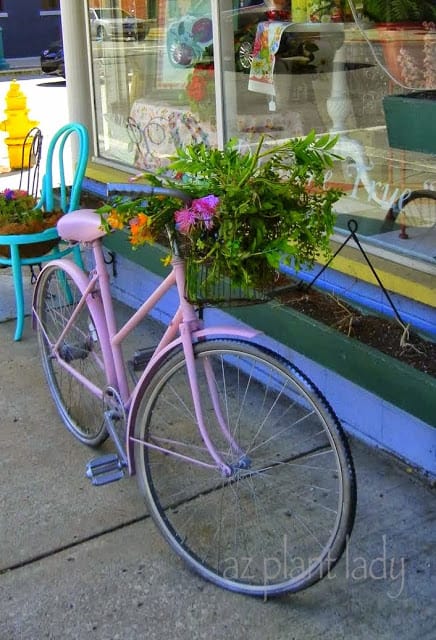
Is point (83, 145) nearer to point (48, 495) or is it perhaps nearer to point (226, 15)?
point (226, 15)

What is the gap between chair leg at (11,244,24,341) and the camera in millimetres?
4535

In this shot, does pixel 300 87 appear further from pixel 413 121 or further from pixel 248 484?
pixel 248 484

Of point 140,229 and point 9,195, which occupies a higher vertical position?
point 140,229

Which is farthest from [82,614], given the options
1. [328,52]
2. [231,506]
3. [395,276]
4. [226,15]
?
[226,15]

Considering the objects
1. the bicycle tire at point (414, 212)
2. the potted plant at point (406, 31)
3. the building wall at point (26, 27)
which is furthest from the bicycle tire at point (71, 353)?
the building wall at point (26, 27)

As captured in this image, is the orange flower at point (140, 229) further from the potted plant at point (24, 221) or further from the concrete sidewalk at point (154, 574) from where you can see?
the potted plant at point (24, 221)

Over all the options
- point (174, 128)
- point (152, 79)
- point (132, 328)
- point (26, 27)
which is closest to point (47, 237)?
point (174, 128)

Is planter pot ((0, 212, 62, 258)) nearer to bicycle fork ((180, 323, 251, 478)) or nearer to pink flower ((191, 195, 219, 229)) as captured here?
bicycle fork ((180, 323, 251, 478))

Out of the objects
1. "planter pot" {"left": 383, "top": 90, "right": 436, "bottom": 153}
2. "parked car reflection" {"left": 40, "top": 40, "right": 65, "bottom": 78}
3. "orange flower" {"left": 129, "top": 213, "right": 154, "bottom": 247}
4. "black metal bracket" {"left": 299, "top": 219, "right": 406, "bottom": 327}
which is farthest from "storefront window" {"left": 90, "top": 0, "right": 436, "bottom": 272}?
"parked car reflection" {"left": 40, "top": 40, "right": 65, "bottom": 78}

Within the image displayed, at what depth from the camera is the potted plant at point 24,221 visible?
14.8 feet

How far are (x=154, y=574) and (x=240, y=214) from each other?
1249 millimetres

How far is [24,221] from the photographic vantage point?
4.56 metres

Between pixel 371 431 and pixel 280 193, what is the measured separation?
4.53 ft

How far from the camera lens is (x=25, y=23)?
2469cm
